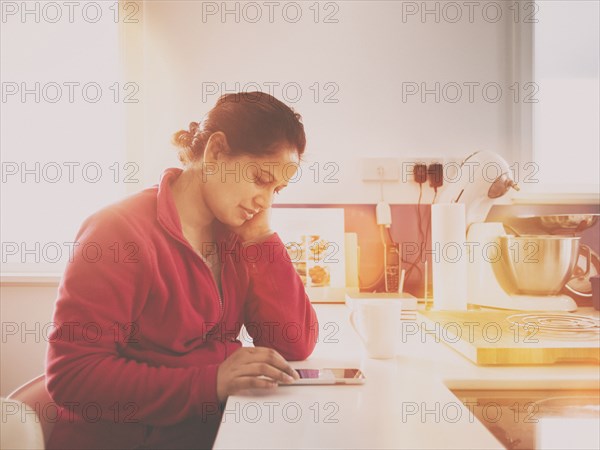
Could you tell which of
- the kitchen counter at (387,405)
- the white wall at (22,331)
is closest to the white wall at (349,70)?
the white wall at (22,331)

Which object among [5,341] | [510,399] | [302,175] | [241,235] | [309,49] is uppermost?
[309,49]

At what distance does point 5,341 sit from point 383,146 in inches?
59.8

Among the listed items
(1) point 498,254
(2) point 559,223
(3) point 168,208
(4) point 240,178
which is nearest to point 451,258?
(1) point 498,254

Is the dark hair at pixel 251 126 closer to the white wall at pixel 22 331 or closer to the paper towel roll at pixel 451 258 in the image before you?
the paper towel roll at pixel 451 258

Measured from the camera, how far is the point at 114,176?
6.03 feet

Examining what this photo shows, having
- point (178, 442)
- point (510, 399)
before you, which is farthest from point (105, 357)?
point (510, 399)

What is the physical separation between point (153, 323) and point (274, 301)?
0.25 m

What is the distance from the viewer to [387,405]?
2.17 feet

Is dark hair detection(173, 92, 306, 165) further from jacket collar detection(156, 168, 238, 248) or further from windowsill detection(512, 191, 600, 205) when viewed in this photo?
windowsill detection(512, 191, 600, 205)

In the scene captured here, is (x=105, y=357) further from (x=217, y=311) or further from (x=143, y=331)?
(x=217, y=311)

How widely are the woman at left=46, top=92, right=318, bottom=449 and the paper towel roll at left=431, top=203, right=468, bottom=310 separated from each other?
423 mm

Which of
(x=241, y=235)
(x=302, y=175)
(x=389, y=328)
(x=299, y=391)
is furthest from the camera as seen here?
(x=302, y=175)

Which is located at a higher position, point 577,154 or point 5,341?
point 577,154

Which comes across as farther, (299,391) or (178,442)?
(178,442)
